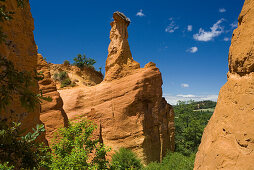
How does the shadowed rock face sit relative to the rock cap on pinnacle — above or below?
below

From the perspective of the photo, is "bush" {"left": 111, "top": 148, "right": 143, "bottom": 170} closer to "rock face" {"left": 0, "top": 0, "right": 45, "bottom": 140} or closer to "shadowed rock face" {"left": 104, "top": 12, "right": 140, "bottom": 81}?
"rock face" {"left": 0, "top": 0, "right": 45, "bottom": 140}

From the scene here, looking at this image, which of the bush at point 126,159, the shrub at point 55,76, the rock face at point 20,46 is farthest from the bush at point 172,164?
the shrub at point 55,76

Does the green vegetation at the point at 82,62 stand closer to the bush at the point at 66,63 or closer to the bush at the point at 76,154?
the bush at the point at 66,63

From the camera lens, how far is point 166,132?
61.3 ft

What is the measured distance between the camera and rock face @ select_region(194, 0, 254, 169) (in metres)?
3.06

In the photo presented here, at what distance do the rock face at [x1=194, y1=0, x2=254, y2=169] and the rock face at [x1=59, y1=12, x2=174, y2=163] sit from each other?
11684 millimetres

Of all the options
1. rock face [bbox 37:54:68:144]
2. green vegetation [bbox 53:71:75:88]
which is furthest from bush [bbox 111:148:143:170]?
green vegetation [bbox 53:71:75:88]

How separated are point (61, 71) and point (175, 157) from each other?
30.6 metres

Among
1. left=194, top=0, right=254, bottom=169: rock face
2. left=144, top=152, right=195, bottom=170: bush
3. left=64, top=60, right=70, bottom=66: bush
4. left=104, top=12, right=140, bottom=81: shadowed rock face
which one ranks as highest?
left=64, top=60, right=70, bottom=66: bush

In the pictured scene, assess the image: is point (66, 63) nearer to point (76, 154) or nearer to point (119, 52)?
point (119, 52)

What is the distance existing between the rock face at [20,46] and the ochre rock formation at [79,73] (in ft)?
82.7

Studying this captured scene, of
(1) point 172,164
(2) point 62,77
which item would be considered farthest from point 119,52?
(2) point 62,77

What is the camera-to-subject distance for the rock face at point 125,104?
51.1ft

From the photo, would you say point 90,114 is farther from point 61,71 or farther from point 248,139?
point 61,71
